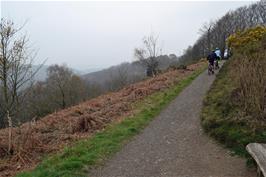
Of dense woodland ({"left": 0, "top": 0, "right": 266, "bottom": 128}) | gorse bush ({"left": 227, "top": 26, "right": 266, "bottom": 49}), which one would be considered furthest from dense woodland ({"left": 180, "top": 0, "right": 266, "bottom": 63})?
gorse bush ({"left": 227, "top": 26, "right": 266, "bottom": 49})

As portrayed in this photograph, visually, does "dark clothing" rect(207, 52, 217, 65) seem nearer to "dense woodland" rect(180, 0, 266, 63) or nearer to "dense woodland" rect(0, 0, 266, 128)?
"dense woodland" rect(0, 0, 266, 128)

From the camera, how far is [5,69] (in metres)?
9.99

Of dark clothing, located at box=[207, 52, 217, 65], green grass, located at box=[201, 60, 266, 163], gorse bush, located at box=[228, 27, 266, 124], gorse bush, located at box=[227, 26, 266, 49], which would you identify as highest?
gorse bush, located at box=[227, 26, 266, 49]

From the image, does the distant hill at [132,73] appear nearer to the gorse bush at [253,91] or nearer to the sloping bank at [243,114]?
the sloping bank at [243,114]

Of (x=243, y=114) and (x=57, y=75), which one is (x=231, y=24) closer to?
(x=57, y=75)

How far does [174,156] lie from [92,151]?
2.06m

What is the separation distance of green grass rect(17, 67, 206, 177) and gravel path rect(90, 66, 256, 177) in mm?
262

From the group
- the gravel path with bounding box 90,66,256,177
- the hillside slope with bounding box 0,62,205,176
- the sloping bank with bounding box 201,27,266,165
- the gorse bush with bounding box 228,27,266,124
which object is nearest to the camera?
the gravel path with bounding box 90,66,256,177

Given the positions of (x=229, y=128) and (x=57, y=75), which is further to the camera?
(x=57, y=75)

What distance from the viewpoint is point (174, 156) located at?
7.61 m

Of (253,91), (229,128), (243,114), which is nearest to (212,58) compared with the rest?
(253,91)

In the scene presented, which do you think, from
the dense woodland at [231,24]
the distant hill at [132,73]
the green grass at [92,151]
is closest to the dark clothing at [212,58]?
the green grass at [92,151]

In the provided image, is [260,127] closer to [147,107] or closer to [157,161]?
[157,161]

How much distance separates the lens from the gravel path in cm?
660
